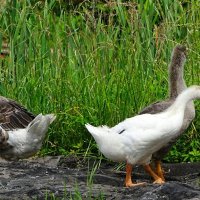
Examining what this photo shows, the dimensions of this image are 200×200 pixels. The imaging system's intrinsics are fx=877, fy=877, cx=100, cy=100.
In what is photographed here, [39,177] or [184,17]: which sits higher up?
[184,17]

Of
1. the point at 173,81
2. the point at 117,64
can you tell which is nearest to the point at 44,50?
the point at 117,64

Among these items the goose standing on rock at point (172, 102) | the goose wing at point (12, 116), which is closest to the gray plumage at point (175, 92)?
the goose standing on rock at point (172, 102)

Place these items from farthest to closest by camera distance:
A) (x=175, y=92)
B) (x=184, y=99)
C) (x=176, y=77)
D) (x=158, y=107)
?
(x=176, y=77), (x=175, y=92), (x=158, y=107), (x=184, y=99)

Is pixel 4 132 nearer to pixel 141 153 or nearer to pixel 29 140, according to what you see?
pixel 29 140

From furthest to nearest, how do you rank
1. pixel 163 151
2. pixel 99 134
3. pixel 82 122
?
1. pixel 82 122
2. pixel 163 151
3. pixel 99 134

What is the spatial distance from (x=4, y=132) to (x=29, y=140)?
280mm

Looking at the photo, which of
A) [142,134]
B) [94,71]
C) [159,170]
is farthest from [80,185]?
[94,71]

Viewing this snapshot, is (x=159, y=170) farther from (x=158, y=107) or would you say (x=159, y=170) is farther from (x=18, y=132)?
(x=18, y=132)

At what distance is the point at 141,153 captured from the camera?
7402mm

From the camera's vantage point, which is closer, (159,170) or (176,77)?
(159,170)

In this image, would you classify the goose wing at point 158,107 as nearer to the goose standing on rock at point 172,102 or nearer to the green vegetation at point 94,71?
the goose standing on rock at point 172,102

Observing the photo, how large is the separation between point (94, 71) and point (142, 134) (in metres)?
2.70

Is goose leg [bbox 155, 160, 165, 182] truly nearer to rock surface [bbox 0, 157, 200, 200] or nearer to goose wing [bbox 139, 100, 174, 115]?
rock surface [bbox 0, 157, 200, 200]

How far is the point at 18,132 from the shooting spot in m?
8.66
